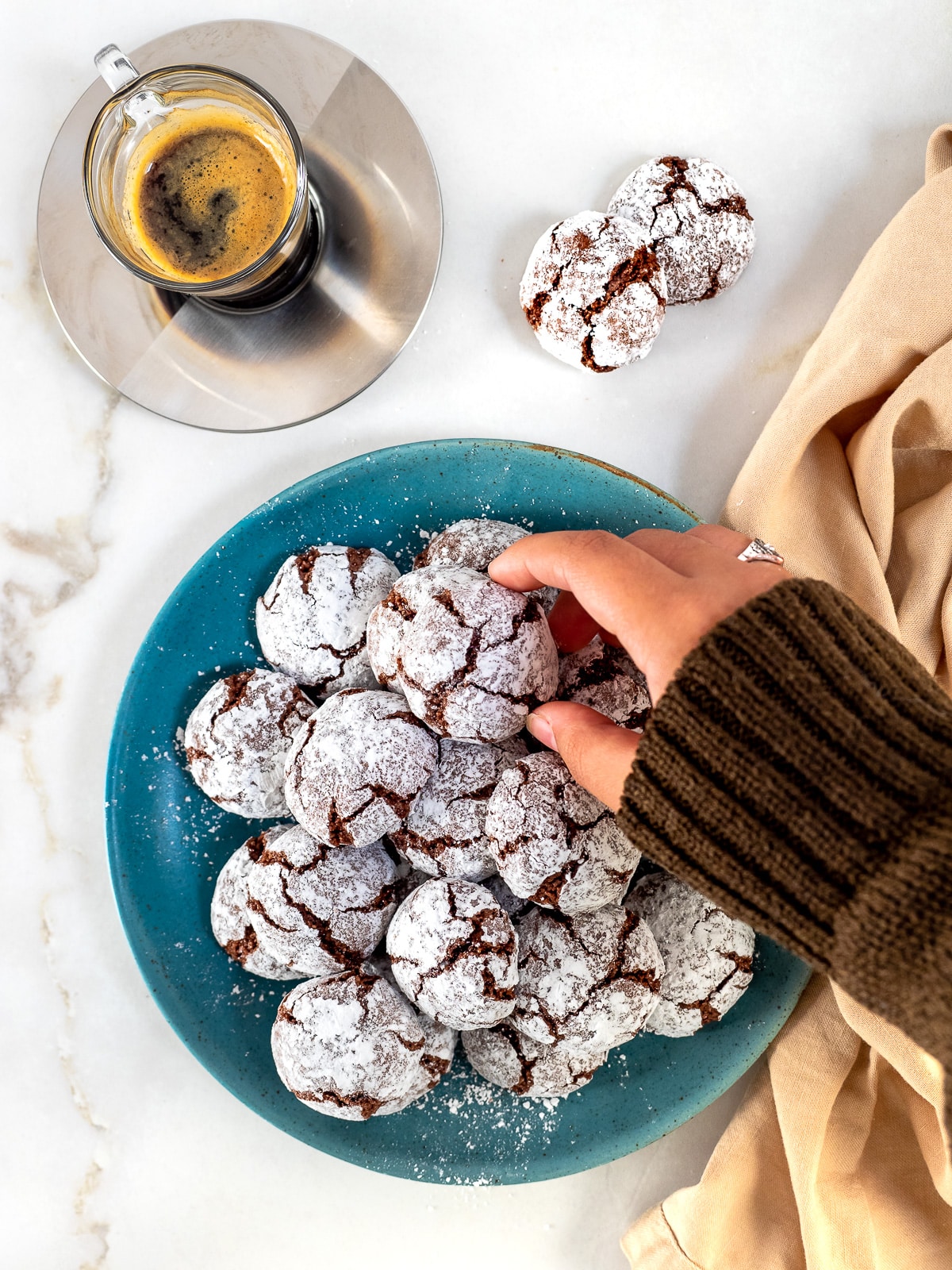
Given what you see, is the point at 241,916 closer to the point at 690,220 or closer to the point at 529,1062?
the point at 529,1062

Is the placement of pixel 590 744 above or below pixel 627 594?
below

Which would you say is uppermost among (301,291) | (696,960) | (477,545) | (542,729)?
(301,291)

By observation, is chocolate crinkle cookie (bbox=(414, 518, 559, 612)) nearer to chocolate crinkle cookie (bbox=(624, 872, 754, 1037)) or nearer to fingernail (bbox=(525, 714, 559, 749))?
fingernail (bbox=(525, 714, 559, 749))

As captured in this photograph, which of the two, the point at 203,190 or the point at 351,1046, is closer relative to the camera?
the point at 351,1046

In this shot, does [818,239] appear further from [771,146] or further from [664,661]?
[664,661]

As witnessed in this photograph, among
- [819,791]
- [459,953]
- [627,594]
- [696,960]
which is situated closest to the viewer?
[819,791]

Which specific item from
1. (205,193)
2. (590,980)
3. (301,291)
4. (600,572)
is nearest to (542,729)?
(600,572)

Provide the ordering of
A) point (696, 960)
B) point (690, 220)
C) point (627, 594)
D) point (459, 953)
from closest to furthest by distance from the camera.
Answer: point (627, 594) → point (459, 953) → point (696, 960) → point (690, 220)
